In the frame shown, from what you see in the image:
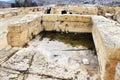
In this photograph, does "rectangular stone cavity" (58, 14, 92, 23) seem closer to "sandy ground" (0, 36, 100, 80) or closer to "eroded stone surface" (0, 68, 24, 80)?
"sandy ground" (0, 36, 100, 80)

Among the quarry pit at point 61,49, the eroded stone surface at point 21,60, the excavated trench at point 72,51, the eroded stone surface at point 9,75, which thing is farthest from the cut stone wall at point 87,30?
the eroded stone surface at point 9,75

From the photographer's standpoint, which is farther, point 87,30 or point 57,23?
point 57,23

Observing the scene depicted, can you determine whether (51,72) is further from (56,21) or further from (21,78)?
(56,21)

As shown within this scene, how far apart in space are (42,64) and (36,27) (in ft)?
5.17

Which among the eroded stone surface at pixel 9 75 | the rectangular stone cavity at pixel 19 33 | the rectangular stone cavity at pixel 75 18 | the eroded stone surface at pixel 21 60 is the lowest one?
the eroded stone surface at pixel 9 75

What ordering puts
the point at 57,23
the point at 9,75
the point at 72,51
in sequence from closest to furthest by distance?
the point at 9,75 → the point at 72,51 → the point at 57,23

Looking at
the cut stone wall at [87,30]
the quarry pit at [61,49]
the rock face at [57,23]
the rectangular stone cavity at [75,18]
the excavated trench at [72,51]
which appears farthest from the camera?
the rectangular stone cavity at [75,18]

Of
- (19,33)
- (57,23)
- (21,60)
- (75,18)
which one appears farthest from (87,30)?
(21,60)

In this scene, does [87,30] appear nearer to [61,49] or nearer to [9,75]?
[61,49]

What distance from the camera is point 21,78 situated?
82.9 inches

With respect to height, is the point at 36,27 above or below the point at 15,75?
above

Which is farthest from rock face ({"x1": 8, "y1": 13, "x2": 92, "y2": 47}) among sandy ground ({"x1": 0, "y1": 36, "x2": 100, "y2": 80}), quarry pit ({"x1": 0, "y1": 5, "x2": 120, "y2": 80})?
sandy ground ({"x1": 0, "y1": 36, "x2": 100, "y2": 80})

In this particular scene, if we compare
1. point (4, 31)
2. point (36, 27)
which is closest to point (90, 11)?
point (4, 31)

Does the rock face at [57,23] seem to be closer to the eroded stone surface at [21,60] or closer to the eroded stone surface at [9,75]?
the eroded stone surface at [21,60]
